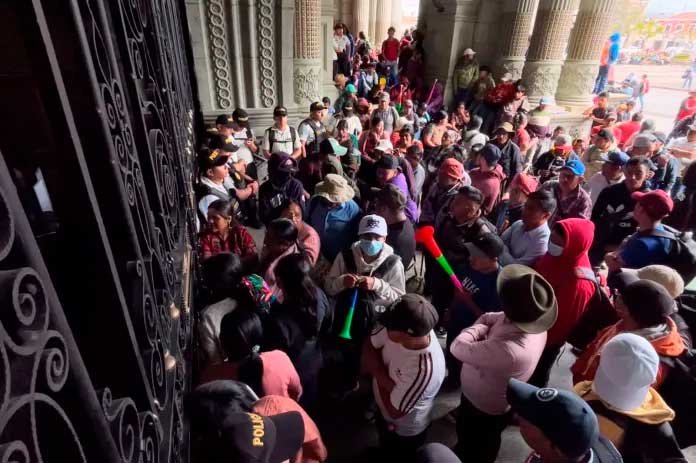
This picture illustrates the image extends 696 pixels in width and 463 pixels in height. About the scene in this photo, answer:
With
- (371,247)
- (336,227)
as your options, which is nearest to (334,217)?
(336,227)

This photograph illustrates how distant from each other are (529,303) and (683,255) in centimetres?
176

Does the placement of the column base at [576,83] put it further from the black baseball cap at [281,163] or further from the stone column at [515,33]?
the black baseball cap at [281,163]

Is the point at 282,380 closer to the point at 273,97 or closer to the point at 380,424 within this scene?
the point at 380,424

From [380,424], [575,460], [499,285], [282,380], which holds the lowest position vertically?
[380,424]

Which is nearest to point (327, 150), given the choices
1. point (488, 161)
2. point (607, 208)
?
point (488, 161)

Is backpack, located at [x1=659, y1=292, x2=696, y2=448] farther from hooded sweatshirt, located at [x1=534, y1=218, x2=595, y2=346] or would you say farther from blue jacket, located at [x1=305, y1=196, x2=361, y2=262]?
blue jacket, located at [x1=305, y1=196, x2=361, y2=262]

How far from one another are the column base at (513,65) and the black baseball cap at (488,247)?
896 centimetres

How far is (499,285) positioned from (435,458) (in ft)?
3.61

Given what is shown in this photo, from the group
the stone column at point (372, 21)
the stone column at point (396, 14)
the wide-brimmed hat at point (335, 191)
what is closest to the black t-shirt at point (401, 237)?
the wide-brimmed hat at point (335, 191)

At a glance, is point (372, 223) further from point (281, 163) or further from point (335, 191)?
point (281, 163)

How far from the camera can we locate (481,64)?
10.7m

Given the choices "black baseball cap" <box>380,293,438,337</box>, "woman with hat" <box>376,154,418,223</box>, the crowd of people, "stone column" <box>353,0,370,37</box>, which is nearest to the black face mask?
the crowd of people

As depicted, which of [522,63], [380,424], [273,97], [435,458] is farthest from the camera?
[522,63]

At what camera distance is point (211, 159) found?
3.76 m
